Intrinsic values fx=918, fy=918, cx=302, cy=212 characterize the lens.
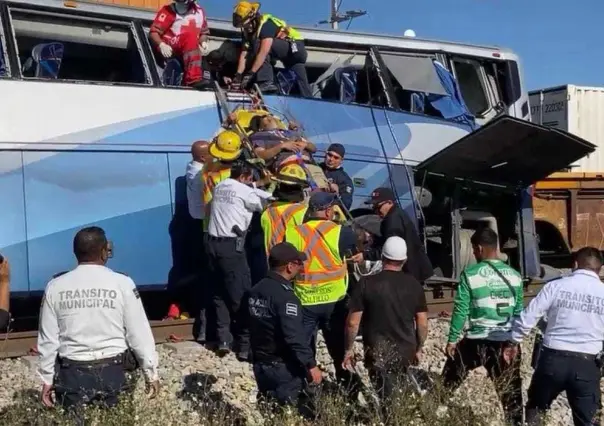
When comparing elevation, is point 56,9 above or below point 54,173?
above

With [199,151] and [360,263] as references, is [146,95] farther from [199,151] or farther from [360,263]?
[360,263]

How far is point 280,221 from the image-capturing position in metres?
6.90

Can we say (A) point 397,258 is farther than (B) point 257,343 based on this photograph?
Yes

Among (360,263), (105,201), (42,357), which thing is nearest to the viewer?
(42,357)

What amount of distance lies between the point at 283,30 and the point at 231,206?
275 centimetres

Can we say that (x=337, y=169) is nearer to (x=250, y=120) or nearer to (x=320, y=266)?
(x=250, y=120)

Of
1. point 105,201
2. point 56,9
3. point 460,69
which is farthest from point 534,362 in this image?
point 460,69

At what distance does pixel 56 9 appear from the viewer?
8211 mm

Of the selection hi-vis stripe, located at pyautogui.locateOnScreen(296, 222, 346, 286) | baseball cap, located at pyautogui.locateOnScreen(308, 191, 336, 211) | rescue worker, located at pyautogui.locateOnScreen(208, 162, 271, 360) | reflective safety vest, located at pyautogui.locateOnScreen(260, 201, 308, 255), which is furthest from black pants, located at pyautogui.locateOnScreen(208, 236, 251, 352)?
hi-vis stripe, located at pyautogui.locateOnScreen(296, 222, 346, 286)

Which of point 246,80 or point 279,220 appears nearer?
point 279,220

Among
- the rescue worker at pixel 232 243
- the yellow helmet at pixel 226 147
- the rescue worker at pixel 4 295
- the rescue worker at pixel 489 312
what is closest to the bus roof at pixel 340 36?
the yellow helmet at pixel 226 147

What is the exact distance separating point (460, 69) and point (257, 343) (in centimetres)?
686

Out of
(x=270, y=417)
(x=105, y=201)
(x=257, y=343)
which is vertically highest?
(x=105, y=201)

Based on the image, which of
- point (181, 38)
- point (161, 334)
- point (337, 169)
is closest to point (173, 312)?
point (161, 334)
